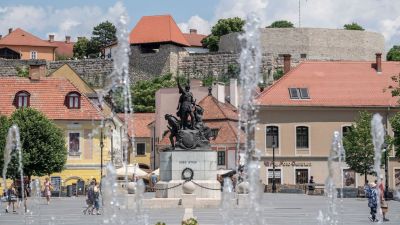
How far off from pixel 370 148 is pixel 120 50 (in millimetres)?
26117

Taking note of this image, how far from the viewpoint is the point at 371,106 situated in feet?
179

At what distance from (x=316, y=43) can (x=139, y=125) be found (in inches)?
1317

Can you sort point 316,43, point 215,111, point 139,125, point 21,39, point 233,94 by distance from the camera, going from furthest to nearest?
point 21,39
point 316,43
point 139,125
point 233,94
point 215,111

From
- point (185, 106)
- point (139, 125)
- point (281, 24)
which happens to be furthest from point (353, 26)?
point (185, 106)

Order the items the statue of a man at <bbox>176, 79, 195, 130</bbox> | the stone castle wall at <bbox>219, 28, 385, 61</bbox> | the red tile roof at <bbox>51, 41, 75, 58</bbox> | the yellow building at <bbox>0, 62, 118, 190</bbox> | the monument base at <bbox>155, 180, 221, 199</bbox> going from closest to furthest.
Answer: the monument base at <bbox>155, 180, 221, 199</bbox>
the statue of a man at <bbox>176, 79, 195, 130</bbox>
the yellow building at <bbox>0, 62, 118, 190</bbox>
the stone castle wall at <bbox>219, 28, 385, 61</bbox>
the red tile roof at <bbox>51, 41, 75, 58</bbox>

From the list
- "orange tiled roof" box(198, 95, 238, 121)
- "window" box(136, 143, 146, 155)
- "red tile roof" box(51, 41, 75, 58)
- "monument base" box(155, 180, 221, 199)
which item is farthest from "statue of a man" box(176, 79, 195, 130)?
"red tile roof" box(51, 41, 75, 58)

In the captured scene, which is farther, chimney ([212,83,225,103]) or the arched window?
chimney ([212,83,225,103])

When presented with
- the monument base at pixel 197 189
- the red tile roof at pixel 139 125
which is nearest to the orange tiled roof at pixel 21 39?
the red tile roof at pixel 139 125

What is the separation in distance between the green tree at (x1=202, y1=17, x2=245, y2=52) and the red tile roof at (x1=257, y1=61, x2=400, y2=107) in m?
56.2

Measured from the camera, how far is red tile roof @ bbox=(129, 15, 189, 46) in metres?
109

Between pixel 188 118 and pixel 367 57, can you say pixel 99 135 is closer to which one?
pixel 188 118

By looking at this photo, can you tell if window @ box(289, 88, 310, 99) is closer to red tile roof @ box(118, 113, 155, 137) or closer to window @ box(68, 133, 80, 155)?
window @ box(68, 133, 80, 155)

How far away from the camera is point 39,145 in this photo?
4841 cm

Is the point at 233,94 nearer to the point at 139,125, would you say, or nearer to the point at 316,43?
the point at 139,125
